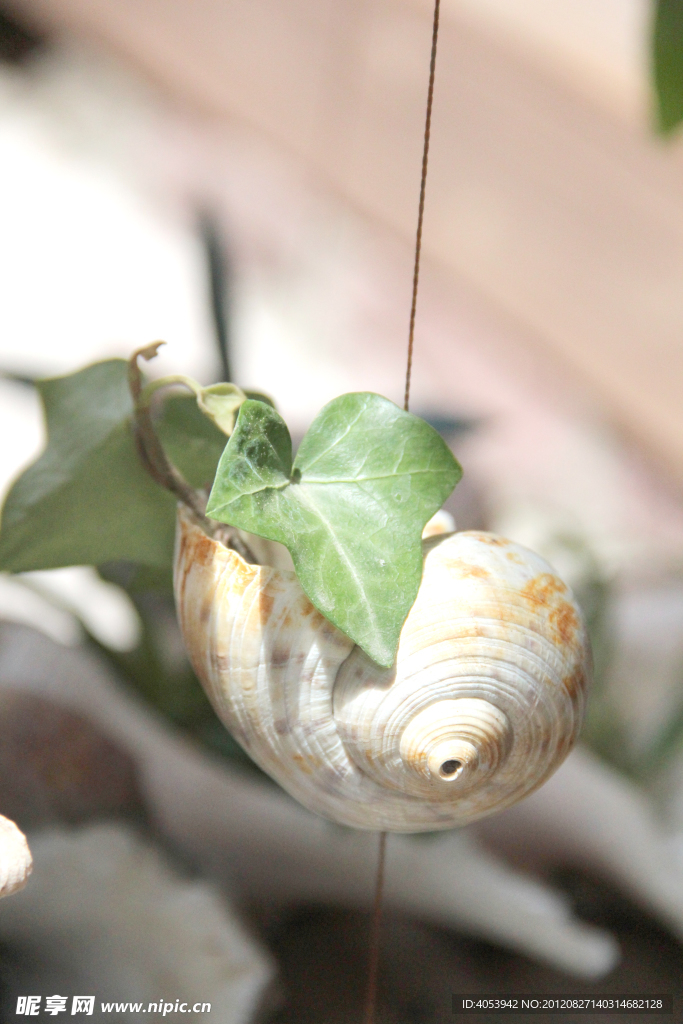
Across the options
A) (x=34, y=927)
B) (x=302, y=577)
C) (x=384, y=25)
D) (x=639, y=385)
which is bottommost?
(x=639, y=385)

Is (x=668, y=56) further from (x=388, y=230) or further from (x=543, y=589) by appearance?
Result: (x=388, y=230)

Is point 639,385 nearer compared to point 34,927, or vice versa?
point 34,927

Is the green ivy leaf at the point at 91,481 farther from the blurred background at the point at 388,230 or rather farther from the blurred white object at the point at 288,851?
the blurred background at the point at 388,230

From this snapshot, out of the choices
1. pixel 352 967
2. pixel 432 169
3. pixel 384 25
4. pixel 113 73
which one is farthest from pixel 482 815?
pixel 113 73

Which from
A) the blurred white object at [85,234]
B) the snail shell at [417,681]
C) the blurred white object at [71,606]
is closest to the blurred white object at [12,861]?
the snail shell at [417,681]

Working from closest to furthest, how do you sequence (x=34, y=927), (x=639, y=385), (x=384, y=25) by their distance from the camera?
(x=34, y=927) < (x=639, y=385) < (x=384, y=25)

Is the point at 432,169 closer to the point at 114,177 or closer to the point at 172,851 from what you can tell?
the point at 114,177
